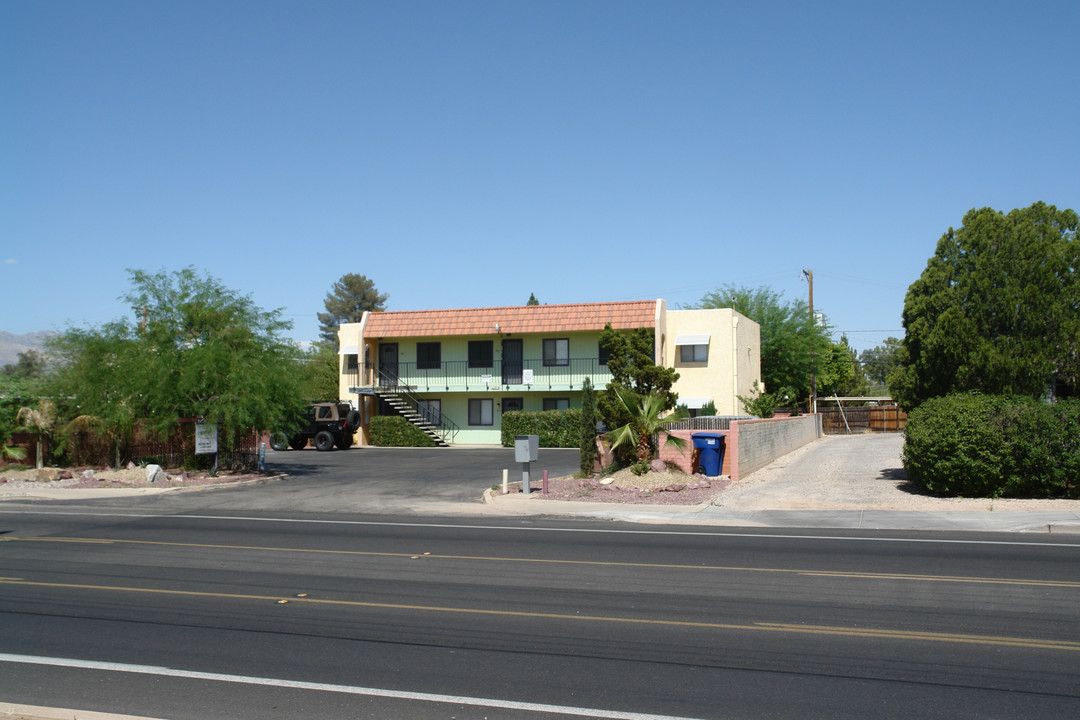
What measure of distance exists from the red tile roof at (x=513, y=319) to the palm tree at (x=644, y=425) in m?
17.4

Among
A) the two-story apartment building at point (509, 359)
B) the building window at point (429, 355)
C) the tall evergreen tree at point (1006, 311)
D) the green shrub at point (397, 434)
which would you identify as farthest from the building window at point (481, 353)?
the tall evergreen tree at point (1006, 311)

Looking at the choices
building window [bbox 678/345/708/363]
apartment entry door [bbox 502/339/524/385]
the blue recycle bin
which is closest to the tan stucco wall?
building window [bbox 678/345/708/363]

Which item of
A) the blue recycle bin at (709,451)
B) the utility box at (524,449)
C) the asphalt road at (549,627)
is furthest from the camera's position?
the blue recycle bin at (709,451)

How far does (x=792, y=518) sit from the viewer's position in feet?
53.9

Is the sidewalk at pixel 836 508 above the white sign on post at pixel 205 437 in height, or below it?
below

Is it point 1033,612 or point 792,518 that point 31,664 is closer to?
point 1033,612

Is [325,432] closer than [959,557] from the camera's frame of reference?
No

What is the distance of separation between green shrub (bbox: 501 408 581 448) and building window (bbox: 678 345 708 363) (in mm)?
5642

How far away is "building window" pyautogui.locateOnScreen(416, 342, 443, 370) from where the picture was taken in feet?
143

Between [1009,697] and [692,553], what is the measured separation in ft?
21.5

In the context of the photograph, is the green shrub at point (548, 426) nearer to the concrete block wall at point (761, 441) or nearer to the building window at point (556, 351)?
the building window at point (556, 351)

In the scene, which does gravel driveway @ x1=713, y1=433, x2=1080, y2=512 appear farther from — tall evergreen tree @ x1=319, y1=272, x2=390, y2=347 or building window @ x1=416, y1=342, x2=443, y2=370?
tall evergreen tree @ x1=319, y1=272, x2=390, y2=347

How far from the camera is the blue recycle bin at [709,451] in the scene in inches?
870

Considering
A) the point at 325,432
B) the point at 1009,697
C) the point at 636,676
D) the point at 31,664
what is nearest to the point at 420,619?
the point at 636,676
